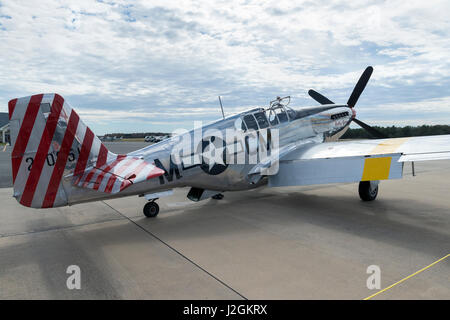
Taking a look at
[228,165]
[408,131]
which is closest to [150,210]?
[228,165]

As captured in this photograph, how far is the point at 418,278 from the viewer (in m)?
3.63

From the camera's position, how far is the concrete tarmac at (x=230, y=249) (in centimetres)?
352

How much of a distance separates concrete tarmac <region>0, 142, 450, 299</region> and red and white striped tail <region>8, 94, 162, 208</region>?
0.93 m

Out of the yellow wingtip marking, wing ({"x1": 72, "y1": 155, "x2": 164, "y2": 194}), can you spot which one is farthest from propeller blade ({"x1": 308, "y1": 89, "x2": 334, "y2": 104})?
wing ({"x1": 72, "y1": 155, "x2": 164, "y2": 194})

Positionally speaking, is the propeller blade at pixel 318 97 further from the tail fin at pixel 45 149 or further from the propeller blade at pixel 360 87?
the tail fin at pixel 45 149

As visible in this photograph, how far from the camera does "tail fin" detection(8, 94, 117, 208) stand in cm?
473

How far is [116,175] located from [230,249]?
2.29 meters

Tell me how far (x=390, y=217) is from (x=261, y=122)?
3.49 m

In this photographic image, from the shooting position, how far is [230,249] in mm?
4758

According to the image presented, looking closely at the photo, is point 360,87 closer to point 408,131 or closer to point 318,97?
point 318,97

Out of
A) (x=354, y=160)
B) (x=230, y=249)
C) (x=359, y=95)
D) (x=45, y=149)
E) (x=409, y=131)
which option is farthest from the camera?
(x=409, y=131)

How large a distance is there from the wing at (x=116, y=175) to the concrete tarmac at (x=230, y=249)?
3.25ft

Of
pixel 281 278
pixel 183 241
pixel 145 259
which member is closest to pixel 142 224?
pixel 183 241
